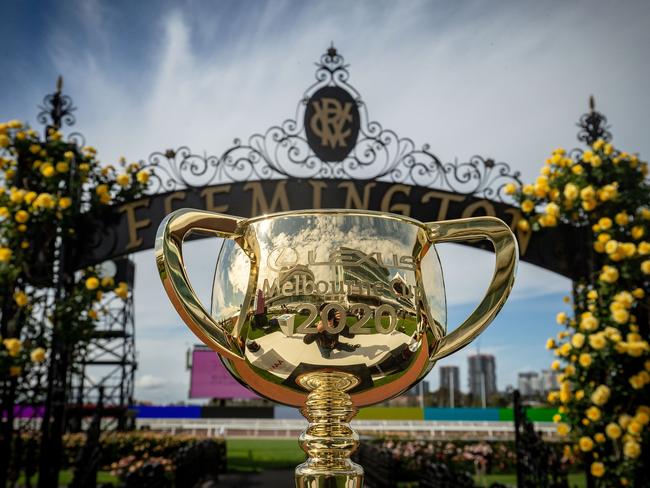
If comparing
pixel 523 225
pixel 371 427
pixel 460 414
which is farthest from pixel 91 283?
pixel 460 414

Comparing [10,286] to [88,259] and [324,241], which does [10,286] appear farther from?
[324,241]

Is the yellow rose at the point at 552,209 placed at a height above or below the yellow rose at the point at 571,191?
below

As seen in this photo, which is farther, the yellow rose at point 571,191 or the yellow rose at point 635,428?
the yellow rose at point 571,191

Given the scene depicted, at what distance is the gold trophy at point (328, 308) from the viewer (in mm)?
593

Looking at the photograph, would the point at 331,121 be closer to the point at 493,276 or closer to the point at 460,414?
the point at 493,276

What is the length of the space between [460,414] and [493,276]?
73.7ft

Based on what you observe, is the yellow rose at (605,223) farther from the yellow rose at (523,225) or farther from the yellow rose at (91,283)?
the yellow rose at (91,283)

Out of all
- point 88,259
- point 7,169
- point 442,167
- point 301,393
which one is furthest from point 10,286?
point 301,393

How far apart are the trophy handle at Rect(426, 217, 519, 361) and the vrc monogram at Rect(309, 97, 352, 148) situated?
388cm

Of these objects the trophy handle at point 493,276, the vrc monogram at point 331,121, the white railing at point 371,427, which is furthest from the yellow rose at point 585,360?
the white railing at point 371,427

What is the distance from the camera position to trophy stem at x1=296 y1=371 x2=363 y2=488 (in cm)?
59

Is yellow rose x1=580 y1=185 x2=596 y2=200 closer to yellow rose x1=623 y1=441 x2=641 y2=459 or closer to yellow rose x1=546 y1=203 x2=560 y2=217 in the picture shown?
yellow rose x1=546 y1=203 x2=560 y2=217

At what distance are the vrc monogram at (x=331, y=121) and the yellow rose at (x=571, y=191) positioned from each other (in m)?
1.81

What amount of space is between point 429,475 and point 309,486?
456 centimetres
